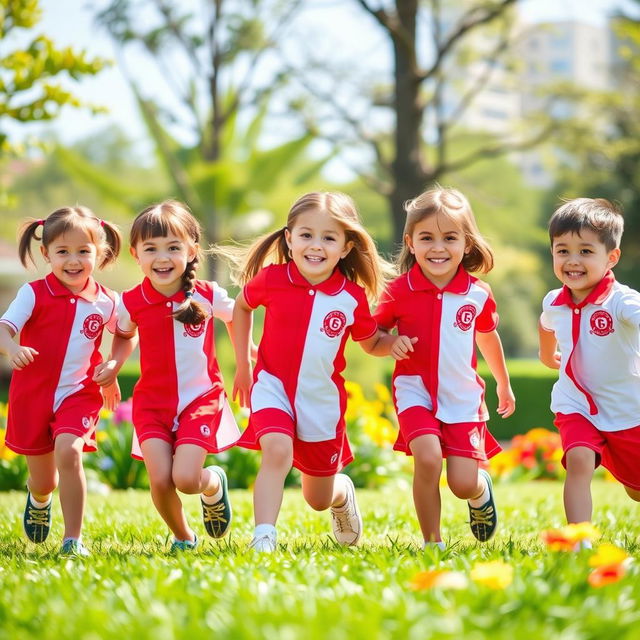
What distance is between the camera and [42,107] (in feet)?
25.3

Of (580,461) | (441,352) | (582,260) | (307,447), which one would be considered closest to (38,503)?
(307,447)

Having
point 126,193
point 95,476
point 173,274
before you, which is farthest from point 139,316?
point 126,193

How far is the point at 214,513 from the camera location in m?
4.68

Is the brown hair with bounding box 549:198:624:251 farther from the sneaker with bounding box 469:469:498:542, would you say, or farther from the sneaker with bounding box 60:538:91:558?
the sneaker with bounding box 60:538:91:558

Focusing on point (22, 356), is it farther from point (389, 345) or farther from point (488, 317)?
point (488, 317)

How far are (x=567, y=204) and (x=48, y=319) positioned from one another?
2.60 m

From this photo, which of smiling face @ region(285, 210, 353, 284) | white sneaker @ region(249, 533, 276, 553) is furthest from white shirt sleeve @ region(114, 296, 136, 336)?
white sneaker @ region(249, 533, 276, 553)

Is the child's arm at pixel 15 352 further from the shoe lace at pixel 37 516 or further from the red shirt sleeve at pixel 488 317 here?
the red shirt sleeve at pixel 488 317

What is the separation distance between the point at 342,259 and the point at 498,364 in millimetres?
962

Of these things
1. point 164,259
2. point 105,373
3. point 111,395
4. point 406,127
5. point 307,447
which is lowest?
point 307,447

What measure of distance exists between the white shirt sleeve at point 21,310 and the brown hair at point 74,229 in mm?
165

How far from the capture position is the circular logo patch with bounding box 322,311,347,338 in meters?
4.44

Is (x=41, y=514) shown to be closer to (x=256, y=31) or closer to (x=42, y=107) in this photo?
(x=42, y=107)

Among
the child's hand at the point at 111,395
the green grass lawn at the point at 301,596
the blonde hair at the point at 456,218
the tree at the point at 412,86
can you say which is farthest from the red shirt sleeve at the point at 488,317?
the tree at the point at 412,86
